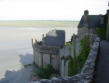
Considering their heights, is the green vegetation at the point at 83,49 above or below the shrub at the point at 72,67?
above

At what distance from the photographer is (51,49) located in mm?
28172

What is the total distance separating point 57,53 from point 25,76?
7.43 m

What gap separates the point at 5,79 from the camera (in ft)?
84.7

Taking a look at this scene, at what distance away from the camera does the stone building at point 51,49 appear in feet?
91.3

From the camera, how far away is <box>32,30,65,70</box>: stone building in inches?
1096

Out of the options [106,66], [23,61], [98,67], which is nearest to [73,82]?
[98,67]

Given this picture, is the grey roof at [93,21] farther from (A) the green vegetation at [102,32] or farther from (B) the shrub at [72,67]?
(B) the shrub at [72,67]

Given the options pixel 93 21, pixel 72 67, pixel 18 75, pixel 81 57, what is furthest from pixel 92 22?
pixel 18 75

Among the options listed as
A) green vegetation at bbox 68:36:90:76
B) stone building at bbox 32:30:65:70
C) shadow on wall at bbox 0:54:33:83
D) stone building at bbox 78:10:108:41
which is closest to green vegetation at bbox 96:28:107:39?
stone building at bbox 78:10:108:41

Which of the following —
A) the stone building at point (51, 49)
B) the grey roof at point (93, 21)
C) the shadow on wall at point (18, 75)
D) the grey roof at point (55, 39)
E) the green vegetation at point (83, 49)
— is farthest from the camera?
the grey roof at point (55, 39)

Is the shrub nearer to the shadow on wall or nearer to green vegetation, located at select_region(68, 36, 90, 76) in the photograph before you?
green vegetation, located at select_region(68, 36, 90, 76)

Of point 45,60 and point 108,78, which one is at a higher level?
point 108,78

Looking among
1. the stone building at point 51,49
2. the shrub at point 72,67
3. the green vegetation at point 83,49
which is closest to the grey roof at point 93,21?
the stone building at point 51,49

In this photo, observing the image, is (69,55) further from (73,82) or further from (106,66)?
(73,82)
